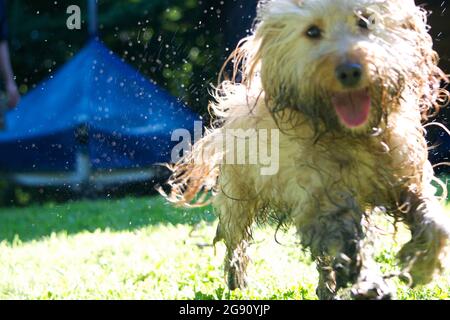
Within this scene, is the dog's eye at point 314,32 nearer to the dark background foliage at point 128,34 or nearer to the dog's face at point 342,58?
the dog's face at point 342,58

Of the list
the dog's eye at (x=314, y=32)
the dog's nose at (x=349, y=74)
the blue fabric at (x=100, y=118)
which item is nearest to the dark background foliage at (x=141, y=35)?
the blue fabric at (x=100, y=118)

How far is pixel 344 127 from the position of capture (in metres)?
3.67

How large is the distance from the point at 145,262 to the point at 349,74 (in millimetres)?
2625

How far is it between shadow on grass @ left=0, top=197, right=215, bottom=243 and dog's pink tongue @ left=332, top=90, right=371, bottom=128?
3099 mm

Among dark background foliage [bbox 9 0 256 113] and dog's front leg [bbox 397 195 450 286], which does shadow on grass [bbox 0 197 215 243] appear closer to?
dark background foliage [bbox 9 0 256 113]

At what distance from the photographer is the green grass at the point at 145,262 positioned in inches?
180

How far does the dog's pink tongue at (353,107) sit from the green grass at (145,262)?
68 centimetres

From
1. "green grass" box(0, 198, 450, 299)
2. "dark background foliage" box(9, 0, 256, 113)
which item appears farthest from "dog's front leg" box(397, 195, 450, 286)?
"dark background foliage" box(9, 0, 256, 113)

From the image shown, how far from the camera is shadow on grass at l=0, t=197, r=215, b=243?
7.41 m
